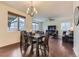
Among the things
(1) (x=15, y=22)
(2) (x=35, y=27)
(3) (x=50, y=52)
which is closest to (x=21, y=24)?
(1) (x=15, y=22)

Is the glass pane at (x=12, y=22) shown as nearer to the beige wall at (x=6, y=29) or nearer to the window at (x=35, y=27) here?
the beige wall at (x=6, y=29)

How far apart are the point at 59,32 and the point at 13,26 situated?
274 centimetres

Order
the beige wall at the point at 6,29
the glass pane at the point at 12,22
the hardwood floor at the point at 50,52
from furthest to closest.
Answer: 1. the glass pane at the point at 12,22
2. the beige wall at the point at 6,29
3. the hardwood floor at the point at 50,52

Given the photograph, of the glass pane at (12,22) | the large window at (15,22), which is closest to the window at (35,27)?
the large window at (15,22)

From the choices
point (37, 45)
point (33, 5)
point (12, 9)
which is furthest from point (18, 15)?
point (37, 45)

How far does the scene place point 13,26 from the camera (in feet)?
17.0

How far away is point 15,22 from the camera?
193 inches

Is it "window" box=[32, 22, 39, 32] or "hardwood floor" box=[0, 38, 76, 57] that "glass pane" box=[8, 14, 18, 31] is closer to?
"window" box=[32, 22, 39, 32]

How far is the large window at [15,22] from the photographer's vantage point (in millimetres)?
5012

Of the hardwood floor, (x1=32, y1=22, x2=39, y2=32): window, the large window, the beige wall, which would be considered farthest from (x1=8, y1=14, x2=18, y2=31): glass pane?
the hardwood floor

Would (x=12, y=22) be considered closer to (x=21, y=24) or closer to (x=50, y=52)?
(x=21, y=24)

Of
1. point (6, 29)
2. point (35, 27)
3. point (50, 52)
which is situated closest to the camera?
point (50, 52)

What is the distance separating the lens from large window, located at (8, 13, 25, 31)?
5.01 metres

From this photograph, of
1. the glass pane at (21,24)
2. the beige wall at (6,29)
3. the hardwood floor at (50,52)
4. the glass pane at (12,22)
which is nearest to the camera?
the hardwood floor at (50,52)
